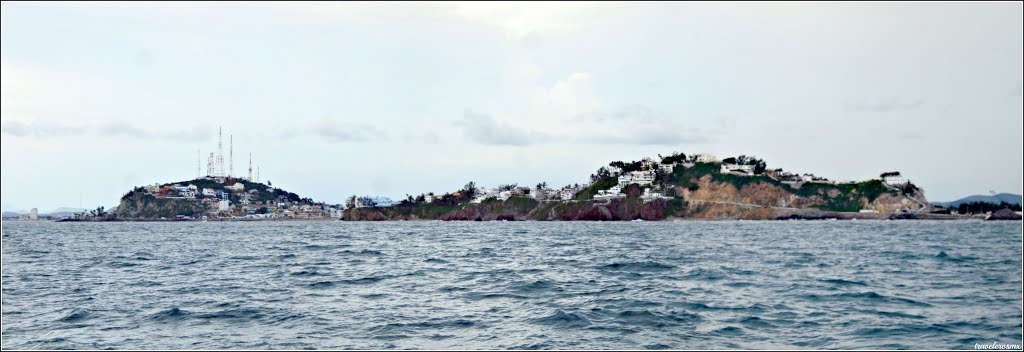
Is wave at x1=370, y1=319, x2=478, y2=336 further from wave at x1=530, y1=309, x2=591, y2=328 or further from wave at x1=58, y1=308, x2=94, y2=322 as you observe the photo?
wave at x1=58, y1=308, x2=94, y2=322

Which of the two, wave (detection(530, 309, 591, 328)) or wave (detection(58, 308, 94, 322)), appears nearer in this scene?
wave (detection(530, 309, 591, 328))

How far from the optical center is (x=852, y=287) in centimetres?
3309

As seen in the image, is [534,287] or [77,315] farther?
[534,287]

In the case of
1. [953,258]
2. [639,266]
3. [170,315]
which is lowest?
[953,258]

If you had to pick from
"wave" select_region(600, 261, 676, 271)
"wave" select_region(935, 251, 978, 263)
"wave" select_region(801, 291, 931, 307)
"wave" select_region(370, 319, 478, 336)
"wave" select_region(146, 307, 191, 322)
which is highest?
"wave" select_region(146, 307, 191, 322)

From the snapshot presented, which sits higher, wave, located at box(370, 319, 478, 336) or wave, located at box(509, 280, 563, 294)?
wave, located at box(509, 280, 563, 294)

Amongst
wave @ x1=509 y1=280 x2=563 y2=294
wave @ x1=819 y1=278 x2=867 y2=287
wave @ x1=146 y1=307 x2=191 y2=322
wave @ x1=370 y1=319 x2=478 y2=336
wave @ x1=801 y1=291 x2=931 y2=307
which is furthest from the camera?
wave @ x1=819 y1=278 x2=867 y2=287

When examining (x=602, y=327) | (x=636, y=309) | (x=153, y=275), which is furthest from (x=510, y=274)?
(x=153, y=275)

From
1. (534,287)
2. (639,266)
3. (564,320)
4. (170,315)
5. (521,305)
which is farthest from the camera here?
(639,266)

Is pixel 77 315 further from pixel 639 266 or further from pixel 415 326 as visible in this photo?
pixel 639 266

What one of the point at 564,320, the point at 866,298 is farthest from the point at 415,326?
the point at 866,298

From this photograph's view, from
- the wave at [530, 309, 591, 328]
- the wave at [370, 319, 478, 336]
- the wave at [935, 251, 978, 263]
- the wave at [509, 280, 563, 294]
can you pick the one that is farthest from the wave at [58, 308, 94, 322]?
the wave at [935, 251, 978, 263]

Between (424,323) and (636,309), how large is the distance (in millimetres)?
7940

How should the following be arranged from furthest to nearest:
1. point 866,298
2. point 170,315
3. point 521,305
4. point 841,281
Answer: point 841,281, point 866,298, point 521,305, point 170,315
